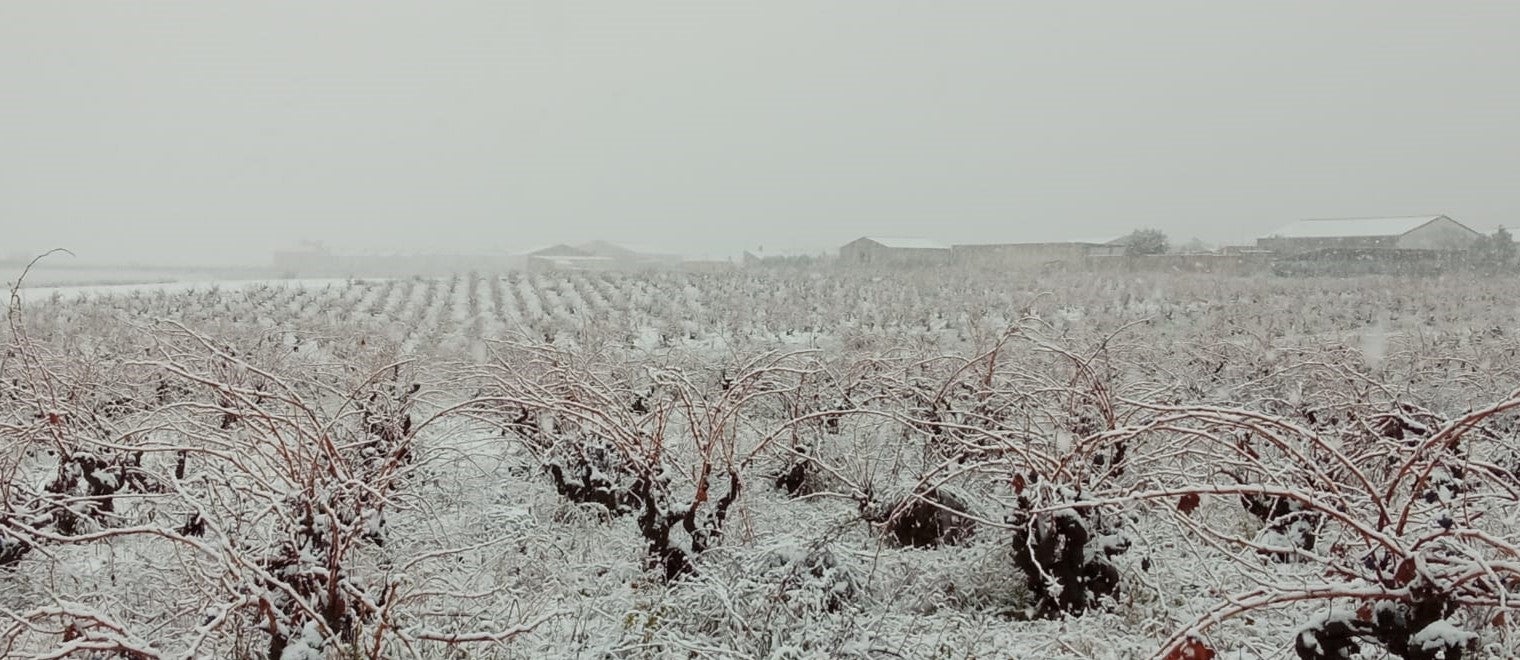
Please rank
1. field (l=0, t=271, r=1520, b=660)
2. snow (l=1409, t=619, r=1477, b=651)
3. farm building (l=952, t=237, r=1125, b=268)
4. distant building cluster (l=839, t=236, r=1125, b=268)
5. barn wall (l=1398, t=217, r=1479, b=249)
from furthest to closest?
distant building cluster (l=839, t=236, r=1125, b=268) → farm building (l=952, t=237, r=1125, b=268) → barn wall (l=1398, t=217, r=1479, b=249) → field (l=0, t=271, r=1520, b=660) → snow (l=1409, t=619, r=1477, b=651)

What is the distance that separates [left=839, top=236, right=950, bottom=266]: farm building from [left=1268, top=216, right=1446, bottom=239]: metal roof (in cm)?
1532

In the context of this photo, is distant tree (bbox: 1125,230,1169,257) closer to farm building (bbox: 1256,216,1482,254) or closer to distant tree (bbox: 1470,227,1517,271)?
farm building (bbox: 1256,216,1482,254)

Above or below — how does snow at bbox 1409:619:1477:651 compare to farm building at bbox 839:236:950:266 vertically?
below

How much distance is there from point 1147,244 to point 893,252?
1118 cm

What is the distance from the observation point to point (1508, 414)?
6.77 m

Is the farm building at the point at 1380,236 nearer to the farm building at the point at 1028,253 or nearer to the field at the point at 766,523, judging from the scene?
the farm building at the point at 1028,253

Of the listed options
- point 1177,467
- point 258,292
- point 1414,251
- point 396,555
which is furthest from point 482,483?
point 1414,251

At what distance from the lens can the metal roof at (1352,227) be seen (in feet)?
115

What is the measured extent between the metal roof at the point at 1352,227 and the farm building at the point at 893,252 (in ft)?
50.3

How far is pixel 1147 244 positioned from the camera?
34.9 metres

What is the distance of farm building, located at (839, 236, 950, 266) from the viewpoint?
37.3m

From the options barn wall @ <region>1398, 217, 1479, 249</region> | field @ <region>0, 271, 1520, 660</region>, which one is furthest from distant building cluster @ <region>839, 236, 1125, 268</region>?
field @ <region>0, 271, 1520, 660</region>

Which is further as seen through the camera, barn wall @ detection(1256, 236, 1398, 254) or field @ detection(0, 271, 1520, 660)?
barn wall @ detection(1256, 236, 1398, 254)

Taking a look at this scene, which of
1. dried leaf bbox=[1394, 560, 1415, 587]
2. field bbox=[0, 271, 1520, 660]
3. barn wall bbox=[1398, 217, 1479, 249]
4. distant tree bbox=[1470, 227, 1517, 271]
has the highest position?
barn wall bbox=[1398, 217, 1479, 249]
